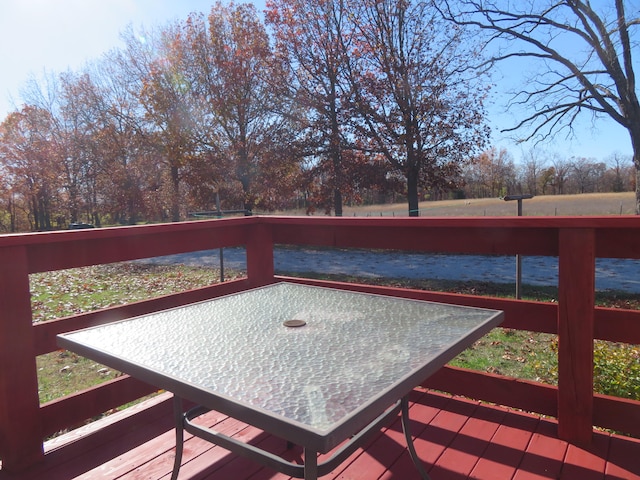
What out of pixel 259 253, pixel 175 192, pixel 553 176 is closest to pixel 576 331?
pixel 259 253

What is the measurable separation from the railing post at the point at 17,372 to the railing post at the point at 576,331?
2187 millimetres

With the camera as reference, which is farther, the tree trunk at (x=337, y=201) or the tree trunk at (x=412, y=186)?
the tree trunk at (x=337, y=201)

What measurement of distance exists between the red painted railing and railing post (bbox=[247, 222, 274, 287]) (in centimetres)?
57

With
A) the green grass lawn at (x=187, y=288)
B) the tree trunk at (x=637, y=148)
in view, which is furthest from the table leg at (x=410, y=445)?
the tree trunk at (x=637, y=148)

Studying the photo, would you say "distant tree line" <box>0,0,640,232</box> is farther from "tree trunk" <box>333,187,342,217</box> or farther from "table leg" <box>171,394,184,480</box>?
"table leg" <box>171,394,184,480</box>

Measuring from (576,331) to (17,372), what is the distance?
2.27m

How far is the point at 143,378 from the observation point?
3.69 feet

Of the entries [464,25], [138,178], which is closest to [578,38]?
[464,25]

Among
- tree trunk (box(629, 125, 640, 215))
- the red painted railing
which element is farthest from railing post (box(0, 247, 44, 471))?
tree trunk (box(629, 125, 640, 215))

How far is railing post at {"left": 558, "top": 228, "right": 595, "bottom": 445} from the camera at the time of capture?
187 centimetres

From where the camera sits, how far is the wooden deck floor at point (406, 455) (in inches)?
68.8

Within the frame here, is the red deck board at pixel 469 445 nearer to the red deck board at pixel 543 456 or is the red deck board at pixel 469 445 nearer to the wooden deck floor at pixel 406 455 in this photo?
the wooden deck floor at pixel 406 455

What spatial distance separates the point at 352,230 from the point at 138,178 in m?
17.9

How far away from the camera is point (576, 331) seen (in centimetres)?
191
